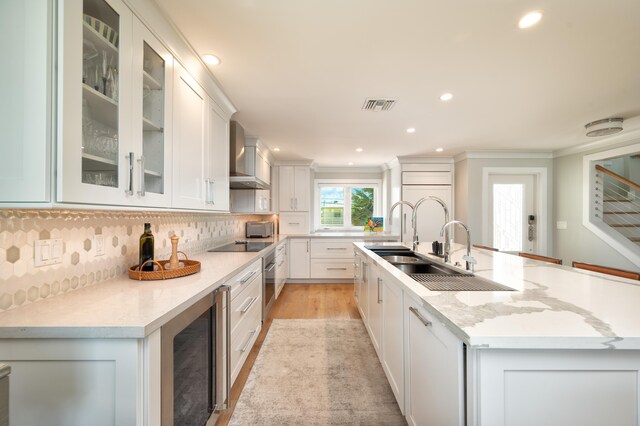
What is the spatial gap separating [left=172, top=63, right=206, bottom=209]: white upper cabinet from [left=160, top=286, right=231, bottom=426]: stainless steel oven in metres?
0.66

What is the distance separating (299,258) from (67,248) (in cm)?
375

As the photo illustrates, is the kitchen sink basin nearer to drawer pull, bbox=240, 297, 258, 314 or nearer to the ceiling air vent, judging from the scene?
drawer pull, bbox=240, 297, 258, 314

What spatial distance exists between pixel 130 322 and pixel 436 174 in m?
4.97

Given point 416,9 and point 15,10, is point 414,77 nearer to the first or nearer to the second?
point 416,9

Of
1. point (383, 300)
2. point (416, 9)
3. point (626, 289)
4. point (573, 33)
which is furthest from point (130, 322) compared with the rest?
point (573, 33)

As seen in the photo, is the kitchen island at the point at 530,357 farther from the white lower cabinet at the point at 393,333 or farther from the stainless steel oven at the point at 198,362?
the stainless steel oven at the point at 198,362

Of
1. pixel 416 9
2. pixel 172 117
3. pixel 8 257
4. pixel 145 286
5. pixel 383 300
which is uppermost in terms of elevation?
pixel 416 9

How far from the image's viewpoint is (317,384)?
188 cm

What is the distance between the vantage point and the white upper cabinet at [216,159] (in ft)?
6.58

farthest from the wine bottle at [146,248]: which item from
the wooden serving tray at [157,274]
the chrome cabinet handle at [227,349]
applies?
the chrome cabinet handle at [227,349]

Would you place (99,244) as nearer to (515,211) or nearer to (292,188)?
(292,188)

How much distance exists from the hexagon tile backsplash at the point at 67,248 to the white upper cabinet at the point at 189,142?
323mm

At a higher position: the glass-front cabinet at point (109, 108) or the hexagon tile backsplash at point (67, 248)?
the glass-front cabinet at point (109, 108)

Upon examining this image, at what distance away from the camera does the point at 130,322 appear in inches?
33.6
